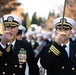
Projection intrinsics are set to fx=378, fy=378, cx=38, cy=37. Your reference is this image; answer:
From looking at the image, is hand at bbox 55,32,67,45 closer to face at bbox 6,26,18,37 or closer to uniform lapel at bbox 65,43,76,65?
uniform lapel at bbox 65,43,76,65

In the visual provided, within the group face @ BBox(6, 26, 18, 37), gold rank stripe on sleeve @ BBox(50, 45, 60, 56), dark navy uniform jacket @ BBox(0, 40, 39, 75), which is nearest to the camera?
gold rank stripe on sleeve @ BBox(50, 45, 60, 56)

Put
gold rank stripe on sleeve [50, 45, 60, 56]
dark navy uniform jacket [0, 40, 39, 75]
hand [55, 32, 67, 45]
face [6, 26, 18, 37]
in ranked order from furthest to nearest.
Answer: face [6, 26, 18, 37]
dark navy uniform jacket [0, 40, 39, 75]
gold rank stripe on sleeve [50, 45, 60, 56]
hand [55, 32, 67, 45]

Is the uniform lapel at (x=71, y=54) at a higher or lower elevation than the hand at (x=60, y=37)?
lower

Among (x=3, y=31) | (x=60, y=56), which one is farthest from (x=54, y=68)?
(x=3, y=31)

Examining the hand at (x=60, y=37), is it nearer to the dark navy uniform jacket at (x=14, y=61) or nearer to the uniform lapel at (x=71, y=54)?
the uniform lapel at (x=71, y=54)

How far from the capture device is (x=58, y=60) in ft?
19.9

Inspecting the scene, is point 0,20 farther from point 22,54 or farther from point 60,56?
point 60,56

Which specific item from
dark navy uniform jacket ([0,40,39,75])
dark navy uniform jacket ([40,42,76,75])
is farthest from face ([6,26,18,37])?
dark navy uniform jacket ([40,42,76,75])

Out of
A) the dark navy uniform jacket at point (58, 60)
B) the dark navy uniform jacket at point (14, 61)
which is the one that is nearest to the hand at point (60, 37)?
the dark navy uniform jacket at point (58, 60)

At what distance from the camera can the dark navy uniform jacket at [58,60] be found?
5922 mm

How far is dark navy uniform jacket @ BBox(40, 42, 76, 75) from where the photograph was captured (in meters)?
5.92

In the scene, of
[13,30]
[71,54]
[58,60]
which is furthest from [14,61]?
[71,54]

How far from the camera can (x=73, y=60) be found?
6.08m

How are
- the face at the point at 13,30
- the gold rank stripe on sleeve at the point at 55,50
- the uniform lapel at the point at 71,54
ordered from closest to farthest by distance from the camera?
the gold rank stripe on sleeve at the point at 55,50, the uniform lapel at the point at 71,54, the face at the point at 13,30
